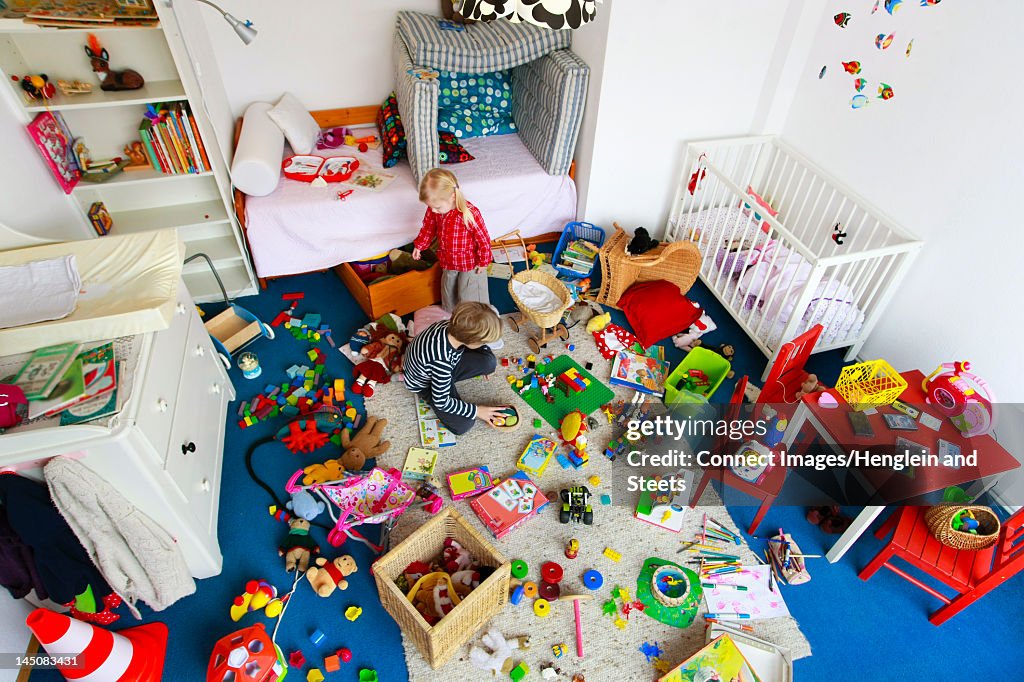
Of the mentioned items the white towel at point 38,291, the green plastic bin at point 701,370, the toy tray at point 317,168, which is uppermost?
the white towel at point 38,291

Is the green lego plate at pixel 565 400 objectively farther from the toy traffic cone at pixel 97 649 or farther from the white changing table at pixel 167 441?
the toy traffic cone at pixel 97 649

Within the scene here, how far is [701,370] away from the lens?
10.4 feet

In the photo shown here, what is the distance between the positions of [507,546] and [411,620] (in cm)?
56

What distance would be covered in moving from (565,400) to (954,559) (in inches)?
66.6

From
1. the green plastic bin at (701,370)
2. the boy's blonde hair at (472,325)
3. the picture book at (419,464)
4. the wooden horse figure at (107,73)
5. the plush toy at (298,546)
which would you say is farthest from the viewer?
the green plastic bin at (701,370)

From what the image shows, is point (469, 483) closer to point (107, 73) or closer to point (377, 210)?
point (377, 210)

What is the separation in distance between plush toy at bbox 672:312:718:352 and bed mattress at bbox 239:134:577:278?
3.64 feet

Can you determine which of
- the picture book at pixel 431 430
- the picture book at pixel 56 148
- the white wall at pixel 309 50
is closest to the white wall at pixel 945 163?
the picture book at pixel 431 430

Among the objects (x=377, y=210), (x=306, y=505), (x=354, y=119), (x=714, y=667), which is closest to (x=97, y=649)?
(x=306, y=505)

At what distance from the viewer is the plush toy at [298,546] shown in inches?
94.0

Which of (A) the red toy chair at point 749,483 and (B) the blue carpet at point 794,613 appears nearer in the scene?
(B) the blue carpet at point 794,613

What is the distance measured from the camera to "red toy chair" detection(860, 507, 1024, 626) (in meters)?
2.12

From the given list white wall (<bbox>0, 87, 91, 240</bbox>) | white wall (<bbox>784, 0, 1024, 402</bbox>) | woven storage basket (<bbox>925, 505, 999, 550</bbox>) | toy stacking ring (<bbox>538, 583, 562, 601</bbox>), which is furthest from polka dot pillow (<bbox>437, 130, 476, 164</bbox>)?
woven storage basket (<bbox>925, 505, 999, 550</bbox>)

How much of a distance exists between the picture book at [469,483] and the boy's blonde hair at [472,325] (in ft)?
2.01
